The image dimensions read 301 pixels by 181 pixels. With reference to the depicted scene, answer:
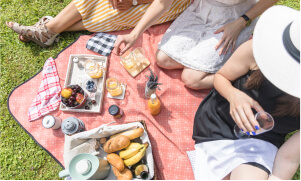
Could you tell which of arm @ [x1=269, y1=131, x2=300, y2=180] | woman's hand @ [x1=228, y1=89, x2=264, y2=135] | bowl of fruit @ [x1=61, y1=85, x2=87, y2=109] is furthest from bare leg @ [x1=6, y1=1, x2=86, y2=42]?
arm @ [x1=269, y1=131, x2=300, y2=180]

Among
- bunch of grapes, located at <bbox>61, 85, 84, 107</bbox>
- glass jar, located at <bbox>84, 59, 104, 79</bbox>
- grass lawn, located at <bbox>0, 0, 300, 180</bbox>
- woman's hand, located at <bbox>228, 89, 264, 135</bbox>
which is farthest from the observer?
grass lawn, located at <bbox>0, 0, 300, 180</bbox>

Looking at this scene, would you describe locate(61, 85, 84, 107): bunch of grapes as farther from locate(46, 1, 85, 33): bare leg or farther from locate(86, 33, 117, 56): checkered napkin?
locate(46, 1, 85, 33): bare leg

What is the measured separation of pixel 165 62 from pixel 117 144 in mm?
1045

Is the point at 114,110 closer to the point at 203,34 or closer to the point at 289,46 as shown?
the point at 203,34

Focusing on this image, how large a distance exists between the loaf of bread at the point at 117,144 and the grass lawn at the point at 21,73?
37.4 inches

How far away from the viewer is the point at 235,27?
1.98m

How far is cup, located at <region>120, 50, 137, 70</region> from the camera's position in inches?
91.0

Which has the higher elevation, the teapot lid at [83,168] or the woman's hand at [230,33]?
the woman's hand at [230,33]

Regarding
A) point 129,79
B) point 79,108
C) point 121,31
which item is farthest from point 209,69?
point 79,108

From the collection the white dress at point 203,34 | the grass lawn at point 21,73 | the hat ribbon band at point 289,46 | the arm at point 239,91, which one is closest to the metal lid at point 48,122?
the grass lawn at point 21,73

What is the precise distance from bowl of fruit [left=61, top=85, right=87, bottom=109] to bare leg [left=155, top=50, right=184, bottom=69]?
3.02 ft

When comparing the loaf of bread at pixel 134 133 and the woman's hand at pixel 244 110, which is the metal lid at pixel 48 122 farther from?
the woman's hand at pixel 244 110

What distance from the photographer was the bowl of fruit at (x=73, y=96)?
Result: 2065 millimetres

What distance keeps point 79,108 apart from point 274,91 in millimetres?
1885
